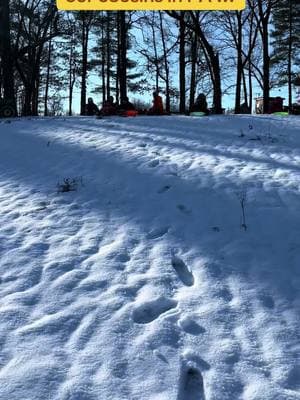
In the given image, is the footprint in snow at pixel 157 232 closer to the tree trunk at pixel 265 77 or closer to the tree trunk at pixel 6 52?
the tree trunk at pixel 6 52

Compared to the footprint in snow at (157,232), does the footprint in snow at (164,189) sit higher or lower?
higher

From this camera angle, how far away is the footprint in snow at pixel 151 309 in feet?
8.65

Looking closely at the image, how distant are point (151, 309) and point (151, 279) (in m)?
0.37

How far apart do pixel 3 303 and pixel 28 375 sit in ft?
2.43

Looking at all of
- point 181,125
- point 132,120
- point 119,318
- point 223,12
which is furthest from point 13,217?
point 223,12

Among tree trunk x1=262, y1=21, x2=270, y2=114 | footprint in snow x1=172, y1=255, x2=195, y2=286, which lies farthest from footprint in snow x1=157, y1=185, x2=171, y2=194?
tree trunk x1=262, y1=21, x2=270, y2=114

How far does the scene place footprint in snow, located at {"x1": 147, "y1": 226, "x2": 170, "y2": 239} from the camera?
377 centimetres

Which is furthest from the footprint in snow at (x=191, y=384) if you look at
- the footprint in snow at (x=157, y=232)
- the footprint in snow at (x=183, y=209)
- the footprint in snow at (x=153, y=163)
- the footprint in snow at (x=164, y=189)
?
the footprint in snow at (x=153, y=163)

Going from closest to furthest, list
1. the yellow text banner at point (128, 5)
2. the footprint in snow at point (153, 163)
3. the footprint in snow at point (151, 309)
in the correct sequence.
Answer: the footprint in snow at point (151, 309) → the footprint in snow at point (153, 163) → the yellow text banner at point (128, 5)

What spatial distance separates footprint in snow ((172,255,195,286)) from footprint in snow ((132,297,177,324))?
0.29 metres

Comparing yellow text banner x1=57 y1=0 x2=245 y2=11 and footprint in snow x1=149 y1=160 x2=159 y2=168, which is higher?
yellow text banner x1=57 y1=0 x2=245 y2=11

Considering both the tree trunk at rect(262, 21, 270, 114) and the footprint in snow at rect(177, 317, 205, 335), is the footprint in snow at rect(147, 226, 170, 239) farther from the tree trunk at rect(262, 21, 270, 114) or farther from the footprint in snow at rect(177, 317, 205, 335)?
the tree trunk at rect(262, 21, 270, 114)

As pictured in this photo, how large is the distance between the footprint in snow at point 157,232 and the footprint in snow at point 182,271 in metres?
0.42

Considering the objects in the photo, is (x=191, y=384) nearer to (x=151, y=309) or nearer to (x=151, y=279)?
(x=151, y=309)
